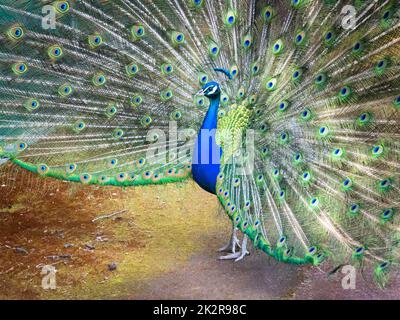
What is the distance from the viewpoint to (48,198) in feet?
16.9

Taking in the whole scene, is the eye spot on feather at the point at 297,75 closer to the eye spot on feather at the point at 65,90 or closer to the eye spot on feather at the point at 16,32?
the eye spot on feather at the point at 65,90

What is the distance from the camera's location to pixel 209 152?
3.60 m

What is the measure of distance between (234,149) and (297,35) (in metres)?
0.91

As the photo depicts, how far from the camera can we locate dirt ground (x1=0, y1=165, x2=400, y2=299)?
11.7ft

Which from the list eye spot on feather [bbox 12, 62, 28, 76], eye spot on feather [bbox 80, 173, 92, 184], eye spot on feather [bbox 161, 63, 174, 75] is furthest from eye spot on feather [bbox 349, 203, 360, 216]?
eye spot on feather [bbox 12, 62, 28, 76]

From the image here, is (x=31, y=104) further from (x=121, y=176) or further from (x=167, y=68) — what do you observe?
(x=167, y=68)

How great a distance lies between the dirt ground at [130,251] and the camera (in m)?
3.56

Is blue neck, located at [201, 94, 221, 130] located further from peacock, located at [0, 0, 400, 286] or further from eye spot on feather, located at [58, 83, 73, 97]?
eye spot on feather, located at [58, 83, 73, 97]

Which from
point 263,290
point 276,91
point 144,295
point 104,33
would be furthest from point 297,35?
point 144,295

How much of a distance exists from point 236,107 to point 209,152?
0.41 meters

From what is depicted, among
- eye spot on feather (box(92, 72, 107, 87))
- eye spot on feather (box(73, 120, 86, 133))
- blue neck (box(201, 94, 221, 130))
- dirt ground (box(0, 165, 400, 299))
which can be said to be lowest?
dirt ground (box(0, 165, 400, 299))

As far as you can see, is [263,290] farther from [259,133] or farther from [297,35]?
[297,35]

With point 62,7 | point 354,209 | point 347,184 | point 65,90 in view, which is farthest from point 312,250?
point 62,7

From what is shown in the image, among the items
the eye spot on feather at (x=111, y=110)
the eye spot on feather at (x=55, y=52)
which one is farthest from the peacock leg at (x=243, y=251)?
the eye spot on feather at (x=55, y=52)
